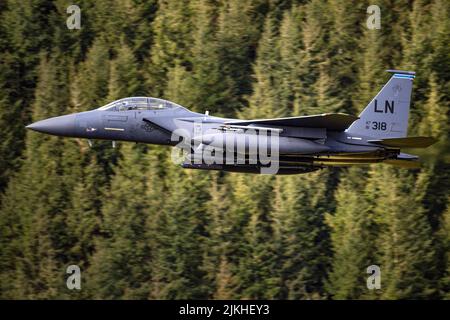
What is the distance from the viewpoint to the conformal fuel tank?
26078 mm

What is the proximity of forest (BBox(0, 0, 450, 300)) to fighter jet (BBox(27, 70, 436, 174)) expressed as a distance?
9.96 feet

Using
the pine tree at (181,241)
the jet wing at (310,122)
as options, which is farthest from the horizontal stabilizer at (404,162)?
the pine tree at (181,241)

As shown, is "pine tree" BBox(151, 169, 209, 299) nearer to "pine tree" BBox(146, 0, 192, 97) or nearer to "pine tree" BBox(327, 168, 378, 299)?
"pine tree" BBox(327, 168, 378, 299)

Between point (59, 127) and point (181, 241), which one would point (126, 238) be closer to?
point (181, 241)

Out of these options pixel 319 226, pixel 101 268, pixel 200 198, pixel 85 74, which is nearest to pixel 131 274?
pixel 101 268

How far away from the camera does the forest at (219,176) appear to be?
4003cm

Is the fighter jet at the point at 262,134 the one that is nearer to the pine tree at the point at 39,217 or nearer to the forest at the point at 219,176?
the forest at the point at 219,176

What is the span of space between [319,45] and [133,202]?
1237 cm

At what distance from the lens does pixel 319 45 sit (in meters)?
48.3

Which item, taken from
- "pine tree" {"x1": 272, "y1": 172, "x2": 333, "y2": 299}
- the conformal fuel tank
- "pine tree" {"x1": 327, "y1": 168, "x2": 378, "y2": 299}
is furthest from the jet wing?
"pine tree" {"x1": 327, "y1": 168, "x2": 378, "y2": 299}

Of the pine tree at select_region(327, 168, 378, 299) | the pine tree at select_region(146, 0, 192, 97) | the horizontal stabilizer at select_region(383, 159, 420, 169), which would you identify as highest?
the pine tree at select_region(146, 0, 192, 97)

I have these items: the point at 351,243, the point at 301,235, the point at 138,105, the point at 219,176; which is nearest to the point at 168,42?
the point at 219,176

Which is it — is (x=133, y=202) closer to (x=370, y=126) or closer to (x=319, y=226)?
(x=319, y=226)

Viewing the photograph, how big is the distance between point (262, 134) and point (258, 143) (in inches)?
17.5
